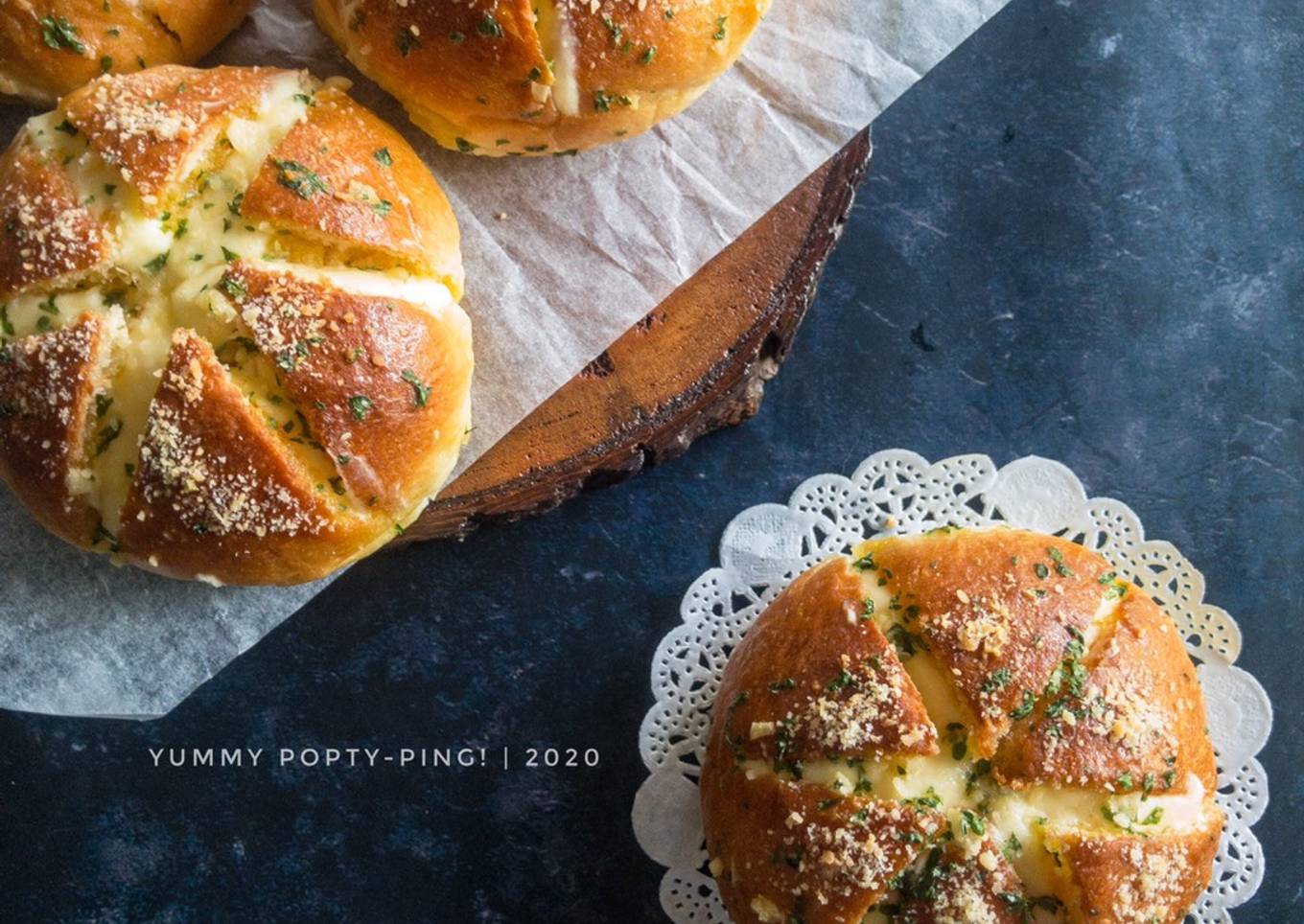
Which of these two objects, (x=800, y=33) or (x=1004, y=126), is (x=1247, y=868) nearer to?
(x=1004, y=126)

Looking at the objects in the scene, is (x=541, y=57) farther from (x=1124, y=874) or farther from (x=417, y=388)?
(x=1124, y=874)

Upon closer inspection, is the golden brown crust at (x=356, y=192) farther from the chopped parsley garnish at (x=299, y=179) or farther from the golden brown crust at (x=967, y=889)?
the golden brown crust at (x=967, y=889)

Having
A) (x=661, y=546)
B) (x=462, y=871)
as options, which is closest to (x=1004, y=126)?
(x=661, y=546)

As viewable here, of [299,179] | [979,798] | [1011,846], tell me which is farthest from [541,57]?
[1011,846]

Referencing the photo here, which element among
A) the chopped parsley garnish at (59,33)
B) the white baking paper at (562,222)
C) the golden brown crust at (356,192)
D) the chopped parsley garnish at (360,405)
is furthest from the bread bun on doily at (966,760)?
the chopped parsley garnish at (59,33)

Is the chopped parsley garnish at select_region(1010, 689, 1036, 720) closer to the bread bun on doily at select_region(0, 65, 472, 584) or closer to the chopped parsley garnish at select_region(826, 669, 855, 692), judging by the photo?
the chopped parsley garnish at select_region(826, 669, 855, 692)

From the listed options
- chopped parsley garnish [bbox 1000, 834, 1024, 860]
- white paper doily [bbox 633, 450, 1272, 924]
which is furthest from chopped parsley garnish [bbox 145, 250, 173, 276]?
chopped parsley garnish [bbox 1000, 834, 1024, 860]
